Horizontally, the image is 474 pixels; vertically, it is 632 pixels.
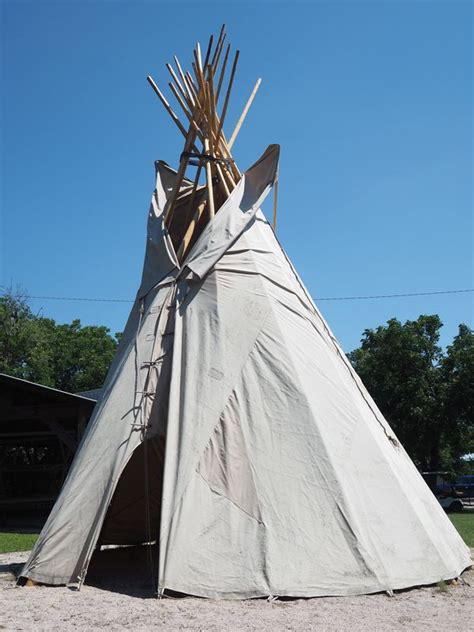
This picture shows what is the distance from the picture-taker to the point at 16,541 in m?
12.5

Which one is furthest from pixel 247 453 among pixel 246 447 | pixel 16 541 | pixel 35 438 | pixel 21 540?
pixel 35 438

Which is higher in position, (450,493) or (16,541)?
(450,493)

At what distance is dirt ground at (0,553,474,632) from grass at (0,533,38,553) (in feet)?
16.7

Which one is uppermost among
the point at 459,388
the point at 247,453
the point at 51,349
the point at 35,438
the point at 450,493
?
the point at 51,349

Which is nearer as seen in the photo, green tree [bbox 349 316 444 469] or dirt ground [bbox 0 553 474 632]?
dirt ground [bbox 0 553 474 632]

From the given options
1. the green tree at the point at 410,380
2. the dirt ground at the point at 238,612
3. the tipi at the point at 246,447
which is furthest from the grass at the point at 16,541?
the green tree at the point at 410,380

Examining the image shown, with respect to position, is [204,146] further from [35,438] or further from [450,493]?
[450,493]

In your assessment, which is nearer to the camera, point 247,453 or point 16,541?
point 247,453

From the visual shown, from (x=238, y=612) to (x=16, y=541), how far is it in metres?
8.39

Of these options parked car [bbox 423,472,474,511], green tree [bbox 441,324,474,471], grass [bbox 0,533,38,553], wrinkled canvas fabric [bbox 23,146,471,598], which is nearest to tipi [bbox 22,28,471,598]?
wrinkled canvas fabric [bbox 23,146,471,598]

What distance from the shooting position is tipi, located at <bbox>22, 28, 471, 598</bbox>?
6.20 m

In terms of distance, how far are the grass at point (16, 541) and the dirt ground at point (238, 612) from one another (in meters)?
5.10

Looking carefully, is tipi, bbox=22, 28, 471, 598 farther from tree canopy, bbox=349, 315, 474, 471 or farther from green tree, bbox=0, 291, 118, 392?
green tree, bbox=0, 291, 118, 392

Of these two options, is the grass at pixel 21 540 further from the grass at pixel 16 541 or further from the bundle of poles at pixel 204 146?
the bundle of poles at pixel 204 146
